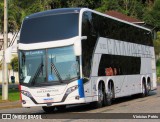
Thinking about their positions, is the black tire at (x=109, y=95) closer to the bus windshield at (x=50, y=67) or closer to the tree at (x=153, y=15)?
the bus windshield at (x=50, y=67)

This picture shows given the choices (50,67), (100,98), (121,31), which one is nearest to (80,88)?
(50,67)

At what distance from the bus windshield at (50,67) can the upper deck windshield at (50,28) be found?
0.53 m

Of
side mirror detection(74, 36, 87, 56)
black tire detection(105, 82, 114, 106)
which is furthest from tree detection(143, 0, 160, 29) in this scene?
side mirror detection(74, 36, 87, 56)

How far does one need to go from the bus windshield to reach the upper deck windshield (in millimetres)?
534

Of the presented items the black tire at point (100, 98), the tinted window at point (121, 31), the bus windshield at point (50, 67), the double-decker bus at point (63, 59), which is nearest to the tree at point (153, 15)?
the tinted window at point (121, 31)

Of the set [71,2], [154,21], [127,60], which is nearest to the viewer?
[127,60]

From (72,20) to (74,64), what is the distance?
1786 mm

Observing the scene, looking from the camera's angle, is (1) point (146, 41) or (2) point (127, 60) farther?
(1) point (146, 41)

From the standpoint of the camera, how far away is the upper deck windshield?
1934cm

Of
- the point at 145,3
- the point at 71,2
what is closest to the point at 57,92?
the point at 71,2

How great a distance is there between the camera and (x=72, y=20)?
19531 millimetres

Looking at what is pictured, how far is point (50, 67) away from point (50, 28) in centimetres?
160

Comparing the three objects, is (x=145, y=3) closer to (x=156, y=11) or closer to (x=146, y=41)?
(x=156, y=11)

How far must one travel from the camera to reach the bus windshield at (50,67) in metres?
19.0
